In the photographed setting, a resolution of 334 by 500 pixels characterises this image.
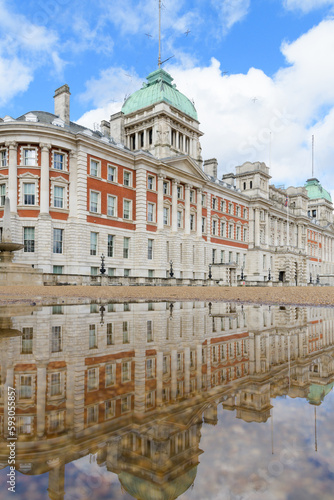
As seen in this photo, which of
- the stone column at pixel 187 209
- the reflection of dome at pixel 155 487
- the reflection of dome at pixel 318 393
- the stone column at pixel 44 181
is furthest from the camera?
the stone column at pixel 187 209

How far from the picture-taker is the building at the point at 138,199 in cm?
2903

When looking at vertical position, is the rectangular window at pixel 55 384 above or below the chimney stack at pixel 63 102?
below

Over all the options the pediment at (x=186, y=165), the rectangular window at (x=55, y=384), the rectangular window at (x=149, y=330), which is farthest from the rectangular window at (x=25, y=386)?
the pediment at (x=186, y=165)

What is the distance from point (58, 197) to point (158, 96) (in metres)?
23.4

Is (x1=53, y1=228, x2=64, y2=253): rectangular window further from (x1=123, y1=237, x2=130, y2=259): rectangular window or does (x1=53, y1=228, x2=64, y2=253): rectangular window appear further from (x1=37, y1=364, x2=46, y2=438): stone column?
(x1=37, y1=364, x2=46, y2=438): stone column

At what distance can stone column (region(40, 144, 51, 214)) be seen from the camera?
95.0 feet

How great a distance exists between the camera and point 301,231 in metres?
69.6

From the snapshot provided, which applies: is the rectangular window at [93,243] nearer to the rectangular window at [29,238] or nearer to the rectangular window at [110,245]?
the rectangular window at [110,245]

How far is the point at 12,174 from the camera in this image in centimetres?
2873

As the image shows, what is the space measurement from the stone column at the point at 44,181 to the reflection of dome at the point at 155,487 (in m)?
29.6

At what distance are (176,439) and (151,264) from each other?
34.7 meters

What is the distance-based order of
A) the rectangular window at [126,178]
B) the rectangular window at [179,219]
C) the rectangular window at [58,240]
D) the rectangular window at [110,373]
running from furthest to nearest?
the rectangular window at [179,219]
the rectangular window at [126,178]
the rectangular window at [58,240]
the rectangular window at [110,373]

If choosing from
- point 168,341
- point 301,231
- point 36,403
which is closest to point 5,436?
point 36,403

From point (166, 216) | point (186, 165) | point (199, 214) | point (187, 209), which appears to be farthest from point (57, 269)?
point (199, 214)
